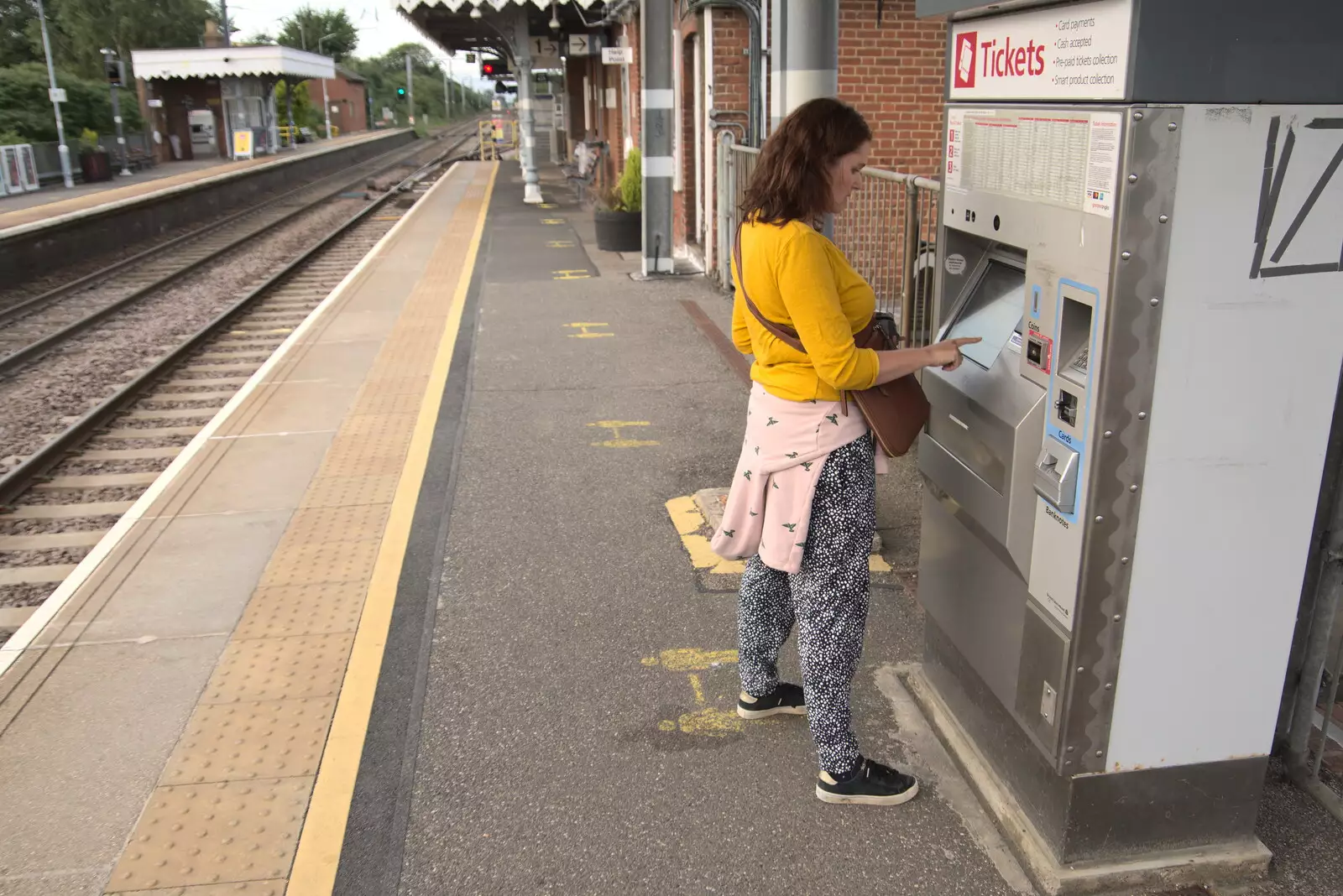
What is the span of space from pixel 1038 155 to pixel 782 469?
3.31 ft

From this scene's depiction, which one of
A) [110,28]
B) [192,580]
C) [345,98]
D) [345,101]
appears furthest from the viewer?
[345,101]

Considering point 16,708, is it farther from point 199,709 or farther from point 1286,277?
point 1286,277

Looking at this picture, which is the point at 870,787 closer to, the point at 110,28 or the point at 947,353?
the point at 947,353

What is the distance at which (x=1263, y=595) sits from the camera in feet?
8.50

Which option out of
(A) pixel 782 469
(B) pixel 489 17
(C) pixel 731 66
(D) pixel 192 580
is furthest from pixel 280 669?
(B) pixel 489 17

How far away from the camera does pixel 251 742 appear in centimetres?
347

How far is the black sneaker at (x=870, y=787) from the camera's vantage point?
309 centimetres

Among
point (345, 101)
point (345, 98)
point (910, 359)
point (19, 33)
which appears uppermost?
point (19, 33)

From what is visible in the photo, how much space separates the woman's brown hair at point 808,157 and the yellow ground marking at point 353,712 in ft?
6.68

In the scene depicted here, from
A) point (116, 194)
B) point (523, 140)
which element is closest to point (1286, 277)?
point (523, 140)

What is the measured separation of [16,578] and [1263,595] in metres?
5.46

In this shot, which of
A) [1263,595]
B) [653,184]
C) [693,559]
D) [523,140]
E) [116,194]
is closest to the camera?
[1263,595]

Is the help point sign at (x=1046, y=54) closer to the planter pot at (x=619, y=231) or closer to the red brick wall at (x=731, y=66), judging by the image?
the red brick wall at (x=731, y=66)

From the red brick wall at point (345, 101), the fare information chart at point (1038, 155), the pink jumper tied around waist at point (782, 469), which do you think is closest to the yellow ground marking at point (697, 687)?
the pink jumper tied around waist at point (782, 469)
